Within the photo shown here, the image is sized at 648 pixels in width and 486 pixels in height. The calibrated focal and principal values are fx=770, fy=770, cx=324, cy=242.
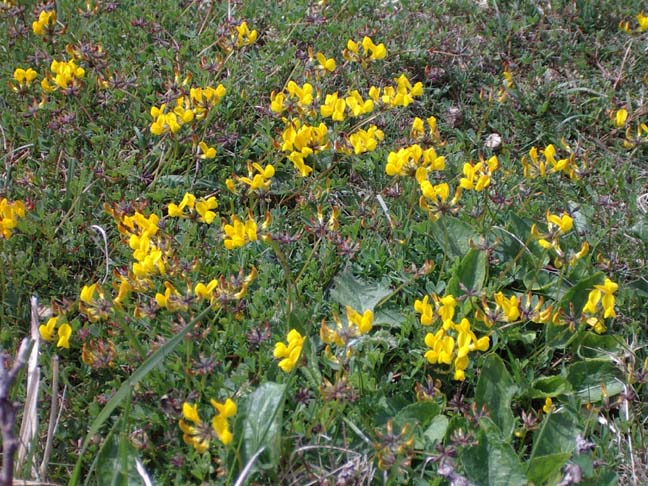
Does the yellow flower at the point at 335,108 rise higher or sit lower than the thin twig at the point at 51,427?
higher

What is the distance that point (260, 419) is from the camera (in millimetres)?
2480

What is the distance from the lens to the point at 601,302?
2729mm

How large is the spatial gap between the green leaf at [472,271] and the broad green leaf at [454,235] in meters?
0.13

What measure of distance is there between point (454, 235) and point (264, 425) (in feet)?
4.06

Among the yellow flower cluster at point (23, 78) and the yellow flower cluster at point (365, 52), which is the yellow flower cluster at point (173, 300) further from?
the yellow flower cluster at point (365, 52)

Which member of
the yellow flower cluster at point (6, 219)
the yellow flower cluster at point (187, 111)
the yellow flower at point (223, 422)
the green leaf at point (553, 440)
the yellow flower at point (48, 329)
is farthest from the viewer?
the yellow flower cluster at point (187, 111)

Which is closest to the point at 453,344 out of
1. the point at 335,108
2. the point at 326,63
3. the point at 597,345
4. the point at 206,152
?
the point at 597,345

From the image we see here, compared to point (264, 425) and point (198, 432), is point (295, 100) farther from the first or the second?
point (198, 432)

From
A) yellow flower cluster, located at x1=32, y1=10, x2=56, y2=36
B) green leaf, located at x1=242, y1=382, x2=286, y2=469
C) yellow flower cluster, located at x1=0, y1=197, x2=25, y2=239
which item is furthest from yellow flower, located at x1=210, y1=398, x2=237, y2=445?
yellow flower cluster, located at x1=32, y1=10, x2=56, y2=36

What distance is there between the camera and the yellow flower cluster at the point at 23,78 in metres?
3.62

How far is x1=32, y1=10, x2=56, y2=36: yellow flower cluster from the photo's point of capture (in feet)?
12.8

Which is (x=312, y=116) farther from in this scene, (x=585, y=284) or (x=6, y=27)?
(x=6, y=27)

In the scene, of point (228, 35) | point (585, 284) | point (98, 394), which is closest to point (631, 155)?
point (585, 284)

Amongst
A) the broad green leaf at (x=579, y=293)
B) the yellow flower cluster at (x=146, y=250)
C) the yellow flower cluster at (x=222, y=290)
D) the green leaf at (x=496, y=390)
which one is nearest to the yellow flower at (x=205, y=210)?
the yellow flower cluster at (x=146, y=250)
